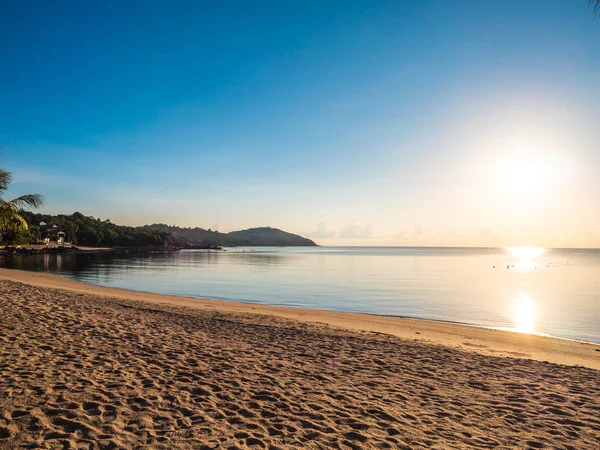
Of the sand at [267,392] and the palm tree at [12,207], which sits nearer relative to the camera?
the sand at [267,392]

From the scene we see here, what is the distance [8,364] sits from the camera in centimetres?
725

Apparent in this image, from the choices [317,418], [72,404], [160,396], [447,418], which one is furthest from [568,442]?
[72,404]

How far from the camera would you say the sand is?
206 inches

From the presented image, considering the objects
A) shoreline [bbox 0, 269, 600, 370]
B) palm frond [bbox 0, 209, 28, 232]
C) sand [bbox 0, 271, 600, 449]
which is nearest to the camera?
sand [bbox 0, 271, 600, 449]

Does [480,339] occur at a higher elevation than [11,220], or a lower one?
lower

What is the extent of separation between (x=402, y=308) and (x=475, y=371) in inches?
621

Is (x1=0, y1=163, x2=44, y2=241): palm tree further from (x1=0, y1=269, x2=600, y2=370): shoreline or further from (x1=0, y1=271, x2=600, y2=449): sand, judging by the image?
(x1=0, y1=269, x2=600, y2=370): shoreline

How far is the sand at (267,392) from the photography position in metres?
5.22

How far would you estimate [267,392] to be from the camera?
6875mm

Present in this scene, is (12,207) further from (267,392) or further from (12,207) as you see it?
(267,392)

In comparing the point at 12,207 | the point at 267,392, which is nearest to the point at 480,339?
the point at 267,392

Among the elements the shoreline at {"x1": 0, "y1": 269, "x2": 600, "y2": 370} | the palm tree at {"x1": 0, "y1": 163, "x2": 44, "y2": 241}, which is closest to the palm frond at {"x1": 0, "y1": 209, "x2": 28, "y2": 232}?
the palm tree at {"x1": 0, "y1": 163, "x2": 44, "y2": 241}

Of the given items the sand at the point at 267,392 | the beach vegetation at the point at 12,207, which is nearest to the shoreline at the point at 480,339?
the sand at the point at 267,392

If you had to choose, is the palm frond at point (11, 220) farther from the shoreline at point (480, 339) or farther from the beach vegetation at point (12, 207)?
the shoreline at point (480, 339)
